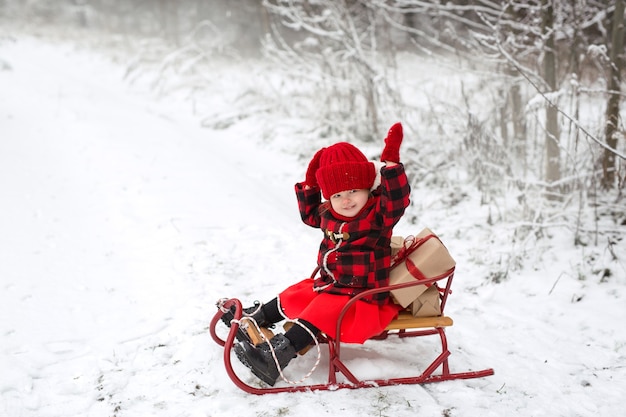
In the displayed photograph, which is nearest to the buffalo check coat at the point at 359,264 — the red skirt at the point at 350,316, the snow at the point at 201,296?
the red skirt at the point at 350,316

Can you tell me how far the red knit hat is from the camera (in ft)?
9.02

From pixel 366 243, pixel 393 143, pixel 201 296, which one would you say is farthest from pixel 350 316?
pixel 201 296

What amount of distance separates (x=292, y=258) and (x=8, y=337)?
7.52 feet

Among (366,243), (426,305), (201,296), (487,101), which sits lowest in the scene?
(201,296)

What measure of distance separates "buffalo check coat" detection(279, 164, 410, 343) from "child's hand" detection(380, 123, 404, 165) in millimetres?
100

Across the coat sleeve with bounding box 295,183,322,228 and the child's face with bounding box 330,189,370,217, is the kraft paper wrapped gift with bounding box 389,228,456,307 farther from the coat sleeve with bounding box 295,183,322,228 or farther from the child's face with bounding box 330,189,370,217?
the coat sleeve with bounding box 295,183,322,228

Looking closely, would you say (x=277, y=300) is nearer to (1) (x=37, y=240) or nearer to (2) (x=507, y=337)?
(2) (x=507, y=337)

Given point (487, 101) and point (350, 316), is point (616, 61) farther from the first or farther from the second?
point (350, 316)

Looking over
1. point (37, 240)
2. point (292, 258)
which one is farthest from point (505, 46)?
point (37, 240)

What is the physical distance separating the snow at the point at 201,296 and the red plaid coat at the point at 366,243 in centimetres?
49

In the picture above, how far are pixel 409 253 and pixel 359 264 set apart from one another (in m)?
0.34

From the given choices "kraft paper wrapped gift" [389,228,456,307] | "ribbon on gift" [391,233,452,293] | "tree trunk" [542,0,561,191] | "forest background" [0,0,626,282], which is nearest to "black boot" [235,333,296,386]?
"kraft paper wrapped gift" [389,228,456,307]

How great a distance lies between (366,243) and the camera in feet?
9.33

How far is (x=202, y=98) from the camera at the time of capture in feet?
38.9
